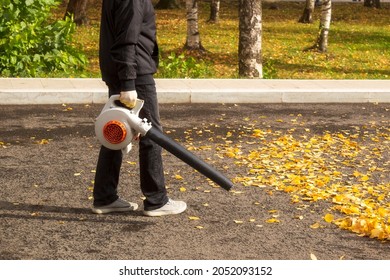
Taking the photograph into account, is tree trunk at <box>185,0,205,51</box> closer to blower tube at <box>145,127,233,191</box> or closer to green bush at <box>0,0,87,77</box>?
green bush at <box>0,0,87,77</box>

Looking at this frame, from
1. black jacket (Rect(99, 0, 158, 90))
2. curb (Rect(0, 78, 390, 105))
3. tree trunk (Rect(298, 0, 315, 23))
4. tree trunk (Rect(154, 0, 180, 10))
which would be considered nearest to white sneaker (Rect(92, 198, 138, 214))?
black jacket (Rect(99, 0, 158, 90))

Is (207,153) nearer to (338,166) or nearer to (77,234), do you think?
(338,166)

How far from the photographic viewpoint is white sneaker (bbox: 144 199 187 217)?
743 centimetres

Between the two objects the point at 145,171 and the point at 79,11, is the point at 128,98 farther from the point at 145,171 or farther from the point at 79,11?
the point at 79,11

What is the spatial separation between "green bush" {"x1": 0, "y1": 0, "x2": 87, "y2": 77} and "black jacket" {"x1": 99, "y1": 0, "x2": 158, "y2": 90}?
28.5 feet

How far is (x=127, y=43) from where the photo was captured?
6859 mm

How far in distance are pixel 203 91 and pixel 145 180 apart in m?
6.53

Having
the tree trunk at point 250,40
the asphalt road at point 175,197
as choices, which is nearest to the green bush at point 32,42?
the tree trunk at point 250,40

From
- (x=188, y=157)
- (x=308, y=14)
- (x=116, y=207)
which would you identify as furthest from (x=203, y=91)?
(x=308, y=14)

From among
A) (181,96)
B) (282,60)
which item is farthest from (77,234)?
(282,60)

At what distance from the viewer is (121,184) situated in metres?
8.56

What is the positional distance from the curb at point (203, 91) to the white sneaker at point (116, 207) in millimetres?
6077

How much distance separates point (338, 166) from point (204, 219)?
104 inches

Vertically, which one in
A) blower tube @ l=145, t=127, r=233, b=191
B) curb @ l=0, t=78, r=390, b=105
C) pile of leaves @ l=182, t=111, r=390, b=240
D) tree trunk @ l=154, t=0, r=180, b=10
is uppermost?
blower tube @ l=145, t=127, r=233, b=191
